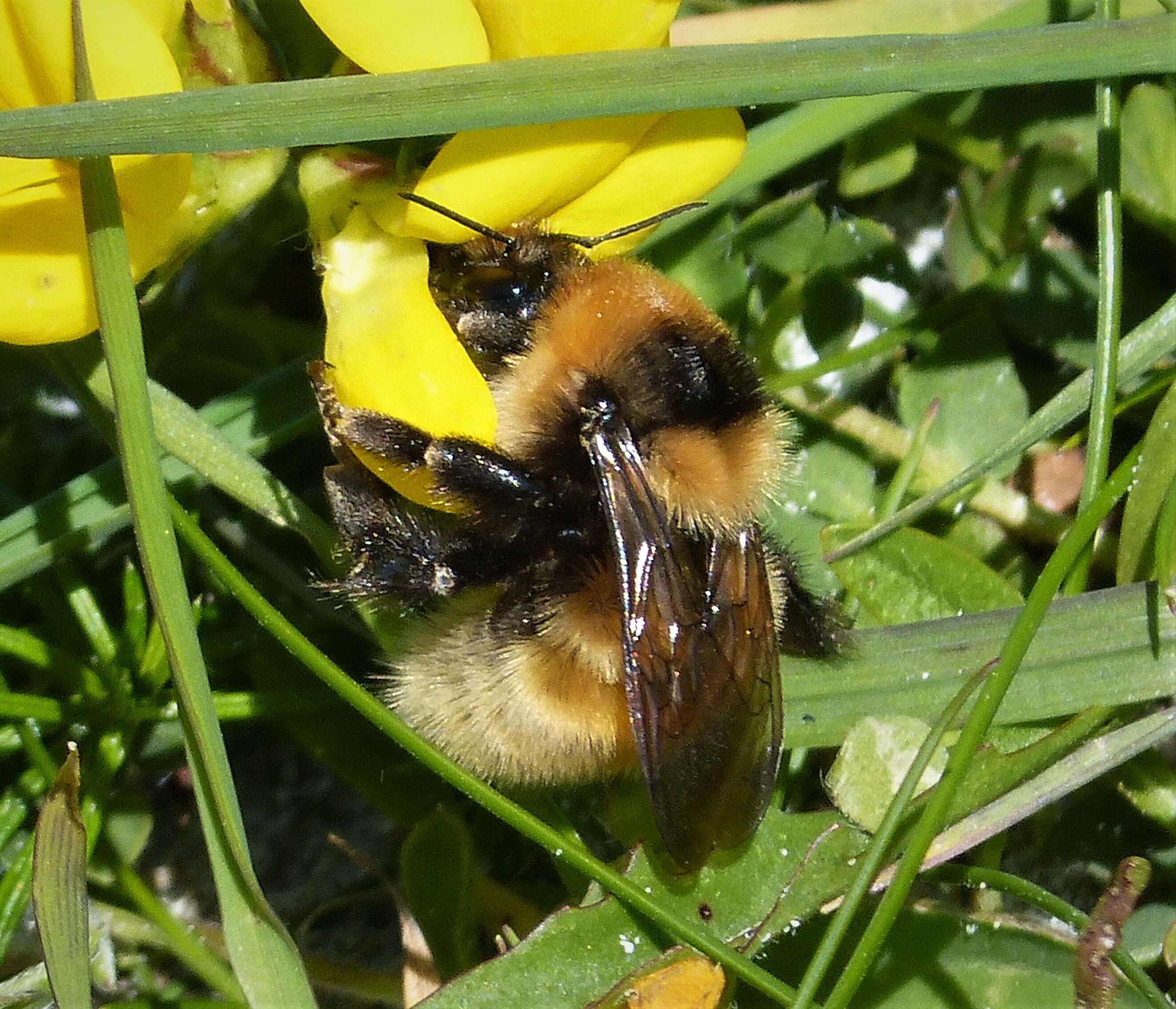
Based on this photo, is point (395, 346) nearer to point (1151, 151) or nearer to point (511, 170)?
point (511, 170)

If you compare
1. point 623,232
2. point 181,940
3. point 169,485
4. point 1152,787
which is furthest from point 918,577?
point 181,940

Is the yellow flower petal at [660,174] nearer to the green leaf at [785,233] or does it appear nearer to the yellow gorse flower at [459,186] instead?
the yellow gorse flower at [459,186]

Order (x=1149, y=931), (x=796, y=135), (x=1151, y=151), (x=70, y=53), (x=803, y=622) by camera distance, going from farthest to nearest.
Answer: (x=1151, y=151)
(x=1149, y=931)
(x=796, y=135)
(x=803, y=622)
(x=70, y=53)

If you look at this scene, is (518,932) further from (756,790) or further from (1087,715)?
(1087,715)

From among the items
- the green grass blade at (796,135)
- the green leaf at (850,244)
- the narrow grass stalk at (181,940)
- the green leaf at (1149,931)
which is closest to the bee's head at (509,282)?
the green grass blade at (796,135)

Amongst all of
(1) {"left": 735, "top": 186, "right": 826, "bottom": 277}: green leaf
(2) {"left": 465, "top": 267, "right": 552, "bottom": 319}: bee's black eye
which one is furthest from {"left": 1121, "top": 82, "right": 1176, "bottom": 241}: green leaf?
(2) {"left": 465, "top": 267, "right": 552, "bottom": 319}: bee's black eye

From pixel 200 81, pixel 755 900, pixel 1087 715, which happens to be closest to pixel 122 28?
pixel 200 81
